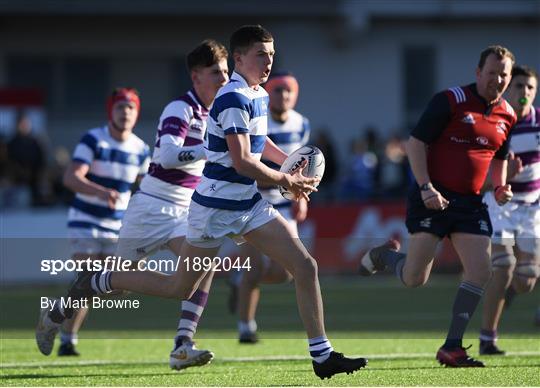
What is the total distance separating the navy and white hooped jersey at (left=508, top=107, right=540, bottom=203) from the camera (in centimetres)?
1048

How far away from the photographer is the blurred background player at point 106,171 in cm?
1077

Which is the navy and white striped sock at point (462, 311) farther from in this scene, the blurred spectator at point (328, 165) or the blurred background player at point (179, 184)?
the blurred spectator at point (328, 165)

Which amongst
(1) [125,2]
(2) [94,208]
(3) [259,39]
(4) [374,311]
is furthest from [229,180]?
(1) [125,2]

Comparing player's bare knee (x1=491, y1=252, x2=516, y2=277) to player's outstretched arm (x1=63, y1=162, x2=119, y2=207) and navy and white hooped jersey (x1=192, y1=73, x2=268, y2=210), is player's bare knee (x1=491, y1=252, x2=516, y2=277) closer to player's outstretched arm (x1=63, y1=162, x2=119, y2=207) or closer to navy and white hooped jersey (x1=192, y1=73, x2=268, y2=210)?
navy and white hooped jersey (x1=192, y1=73, x2=268, y2=210)

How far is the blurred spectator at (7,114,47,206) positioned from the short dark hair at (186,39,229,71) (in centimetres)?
1258

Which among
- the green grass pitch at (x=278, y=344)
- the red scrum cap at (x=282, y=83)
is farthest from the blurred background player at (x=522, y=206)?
the red scrum cap at (x=282, y=83)

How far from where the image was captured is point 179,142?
9.17 meters

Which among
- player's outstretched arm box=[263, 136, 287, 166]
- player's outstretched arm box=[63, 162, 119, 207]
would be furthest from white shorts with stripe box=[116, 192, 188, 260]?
player's outstretched arm box=[263, 136, 287, 166]

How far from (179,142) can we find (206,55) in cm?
68

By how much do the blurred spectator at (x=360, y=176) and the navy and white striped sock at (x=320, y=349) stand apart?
13.1 metres

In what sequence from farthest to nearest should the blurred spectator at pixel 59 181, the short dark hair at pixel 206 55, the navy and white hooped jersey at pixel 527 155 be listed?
the blurred spectator at pixel 59 181, the navy and white hooped jersey at pixel 527 155, the short dark hair at pixel 206 55

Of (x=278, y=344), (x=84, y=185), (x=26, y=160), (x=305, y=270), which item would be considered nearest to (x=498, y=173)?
(x=305, y=270)

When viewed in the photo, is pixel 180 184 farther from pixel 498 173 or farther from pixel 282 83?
pixel 498 173

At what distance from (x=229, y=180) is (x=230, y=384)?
132cm
